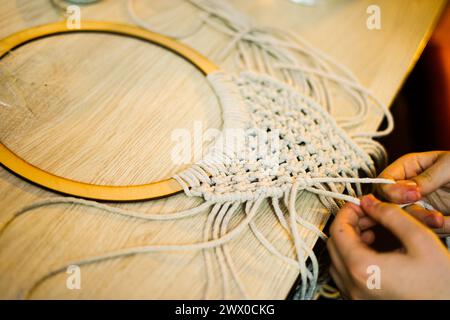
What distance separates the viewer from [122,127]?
0.57 metres

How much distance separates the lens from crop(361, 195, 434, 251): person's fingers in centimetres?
42

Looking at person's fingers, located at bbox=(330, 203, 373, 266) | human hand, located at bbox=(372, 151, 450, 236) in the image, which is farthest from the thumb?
person's fingers, located at bbox=(330, 203, 373, 266)

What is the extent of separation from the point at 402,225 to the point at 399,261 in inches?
1.7

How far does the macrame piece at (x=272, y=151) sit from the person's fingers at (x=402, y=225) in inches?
1.8

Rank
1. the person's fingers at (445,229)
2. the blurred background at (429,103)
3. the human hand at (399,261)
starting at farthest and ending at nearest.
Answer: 1. the blurred background at (429,103)
2. the person's fingers at (445,229)
3. the human hand at (399,261)

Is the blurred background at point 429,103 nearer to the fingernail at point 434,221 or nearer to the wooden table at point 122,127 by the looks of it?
the wooden table at point 122,127

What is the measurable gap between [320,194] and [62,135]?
387 millimetres

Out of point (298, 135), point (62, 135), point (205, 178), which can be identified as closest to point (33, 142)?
point (62, 135)

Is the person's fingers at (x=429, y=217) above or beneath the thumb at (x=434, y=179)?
beneath

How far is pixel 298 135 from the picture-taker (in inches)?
22.6

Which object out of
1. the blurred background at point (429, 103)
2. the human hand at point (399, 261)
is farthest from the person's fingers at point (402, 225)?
the blurred background at point (429, 103)

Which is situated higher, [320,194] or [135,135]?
[135,135]

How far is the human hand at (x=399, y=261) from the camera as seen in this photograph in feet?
1.38

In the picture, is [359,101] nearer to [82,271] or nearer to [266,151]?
[266,151]
